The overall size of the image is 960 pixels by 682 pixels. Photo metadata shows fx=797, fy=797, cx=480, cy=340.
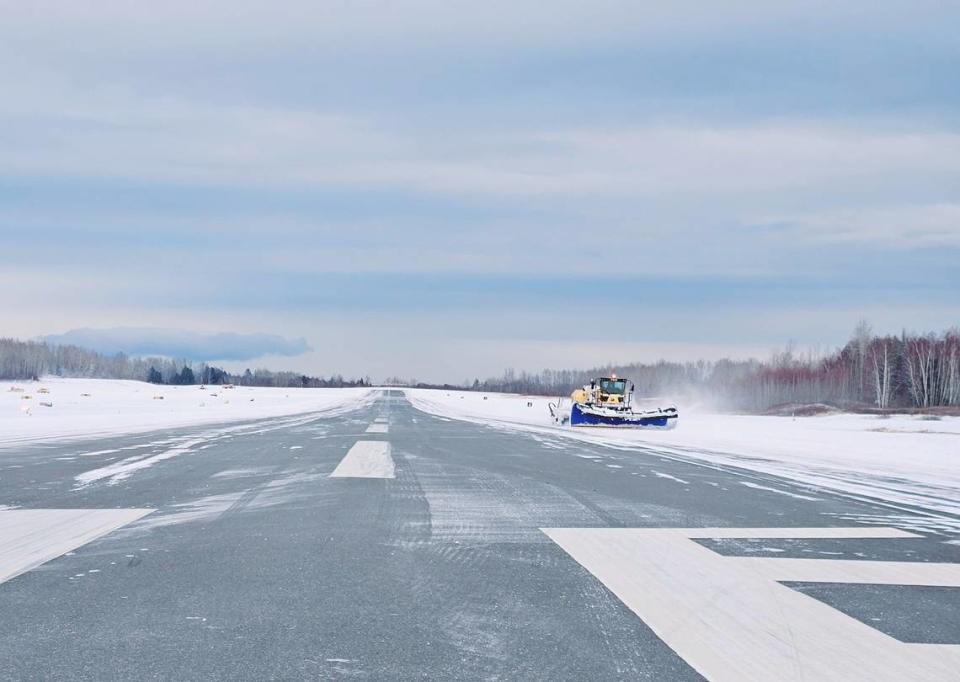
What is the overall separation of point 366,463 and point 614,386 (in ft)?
62.2

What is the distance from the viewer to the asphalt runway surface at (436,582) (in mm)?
3482

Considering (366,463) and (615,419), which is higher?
(615,419)

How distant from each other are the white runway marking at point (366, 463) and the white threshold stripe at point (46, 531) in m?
3.70

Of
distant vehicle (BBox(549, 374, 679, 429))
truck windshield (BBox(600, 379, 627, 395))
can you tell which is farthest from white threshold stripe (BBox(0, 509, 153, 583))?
truck windshield (BBox(600, 379, 627, 395))

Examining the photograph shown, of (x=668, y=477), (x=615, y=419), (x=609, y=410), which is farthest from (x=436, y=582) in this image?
(x=609, y=410)

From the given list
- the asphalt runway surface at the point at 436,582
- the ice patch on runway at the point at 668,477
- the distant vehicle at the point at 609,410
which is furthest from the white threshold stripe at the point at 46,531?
the distant vehicle at the point at 609,410

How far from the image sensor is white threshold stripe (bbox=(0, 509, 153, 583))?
211 inches

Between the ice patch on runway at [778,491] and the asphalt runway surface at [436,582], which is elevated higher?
the ice patch on runway at [778,491]

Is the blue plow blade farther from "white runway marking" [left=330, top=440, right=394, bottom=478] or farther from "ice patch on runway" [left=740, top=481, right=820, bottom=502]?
"ice patch on runway" [left=740, top=481, right=820, bottom=502]

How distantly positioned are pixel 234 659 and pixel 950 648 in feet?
10.6

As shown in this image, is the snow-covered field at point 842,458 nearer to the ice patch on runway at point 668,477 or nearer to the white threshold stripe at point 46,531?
the ice patch on runway at point 668,477

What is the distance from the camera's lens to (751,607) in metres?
4.32

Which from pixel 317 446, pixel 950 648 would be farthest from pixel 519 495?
pixel 317 446

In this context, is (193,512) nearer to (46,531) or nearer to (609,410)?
(46,531)
